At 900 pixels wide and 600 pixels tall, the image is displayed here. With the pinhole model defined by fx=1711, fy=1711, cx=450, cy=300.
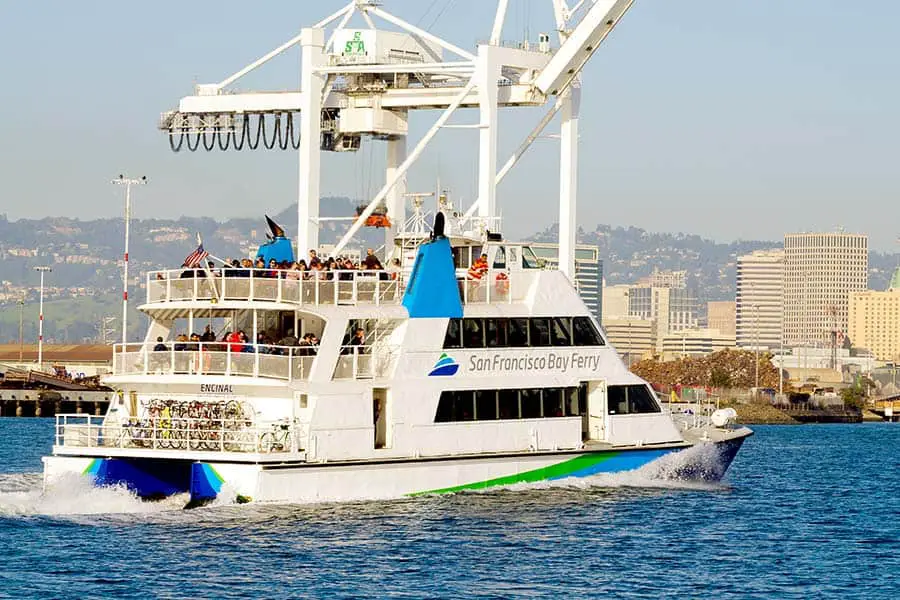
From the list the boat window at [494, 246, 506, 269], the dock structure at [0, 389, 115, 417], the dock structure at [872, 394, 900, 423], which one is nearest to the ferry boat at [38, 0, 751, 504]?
the boat window at [494, 246, 506, 269]

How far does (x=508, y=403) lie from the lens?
3341cm

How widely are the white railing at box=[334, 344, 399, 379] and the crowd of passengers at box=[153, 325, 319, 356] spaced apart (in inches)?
23.4

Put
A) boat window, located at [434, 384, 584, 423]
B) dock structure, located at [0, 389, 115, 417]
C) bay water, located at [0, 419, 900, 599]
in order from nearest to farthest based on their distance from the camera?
bay water, located at [0, 419, 900, 599], boat window, located at [434, 384, 584, 423], dock structure, located at [0, 389, 115, 417]

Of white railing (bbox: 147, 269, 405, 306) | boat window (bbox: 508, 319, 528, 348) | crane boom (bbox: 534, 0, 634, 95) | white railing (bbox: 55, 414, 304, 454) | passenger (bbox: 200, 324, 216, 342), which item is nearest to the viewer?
white railing (bbox: 55, 414, 304, 454)

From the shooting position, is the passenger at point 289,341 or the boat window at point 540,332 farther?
the boat window at point 540,332

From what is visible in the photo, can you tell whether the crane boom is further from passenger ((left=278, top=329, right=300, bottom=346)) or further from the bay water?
passenger ((left=278, top=329, right=300, bottom=346))

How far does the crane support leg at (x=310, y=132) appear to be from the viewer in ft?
133

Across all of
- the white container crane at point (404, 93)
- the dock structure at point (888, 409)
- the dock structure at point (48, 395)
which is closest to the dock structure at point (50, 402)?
the dock structure at point (48, 395)

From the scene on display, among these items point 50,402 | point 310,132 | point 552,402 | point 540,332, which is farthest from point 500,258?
point 50,402

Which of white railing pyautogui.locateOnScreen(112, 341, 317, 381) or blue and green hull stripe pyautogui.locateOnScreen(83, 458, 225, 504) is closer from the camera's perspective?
blue and green hull stripe pyautogui.locateOnScreen(83, 458, 225, 504)

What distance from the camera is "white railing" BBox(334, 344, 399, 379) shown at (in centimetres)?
3159

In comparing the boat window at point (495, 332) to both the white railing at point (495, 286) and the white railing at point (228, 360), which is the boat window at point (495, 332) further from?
the white railing at point (228, 360)

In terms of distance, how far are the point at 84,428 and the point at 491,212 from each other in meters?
10.4

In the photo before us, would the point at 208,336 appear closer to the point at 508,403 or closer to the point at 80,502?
the point at 80,502
